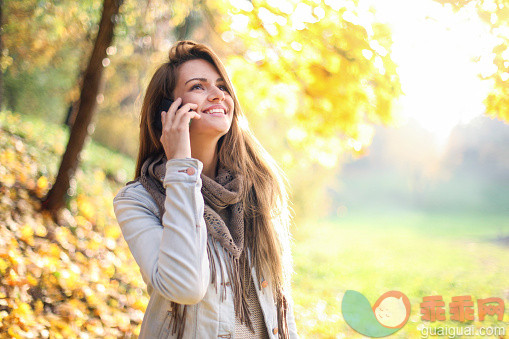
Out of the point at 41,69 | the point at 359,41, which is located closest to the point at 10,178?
the point at 359,41

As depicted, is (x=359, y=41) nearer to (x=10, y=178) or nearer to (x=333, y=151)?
(x=333, y=151)

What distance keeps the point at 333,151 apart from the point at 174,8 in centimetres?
310

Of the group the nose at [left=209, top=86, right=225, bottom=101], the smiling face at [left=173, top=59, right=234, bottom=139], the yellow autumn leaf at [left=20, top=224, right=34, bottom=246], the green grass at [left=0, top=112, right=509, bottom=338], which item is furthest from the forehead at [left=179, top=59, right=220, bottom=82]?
the green grass at [left=0, top=112, right=509, bottom=338]

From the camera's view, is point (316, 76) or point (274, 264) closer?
point (274, 264)

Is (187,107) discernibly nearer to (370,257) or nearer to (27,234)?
(27,234)

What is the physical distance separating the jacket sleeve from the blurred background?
1198mm

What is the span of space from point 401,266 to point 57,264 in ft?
30.7

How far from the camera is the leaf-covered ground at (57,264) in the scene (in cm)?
363

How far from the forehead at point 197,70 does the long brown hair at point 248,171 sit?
0.03m

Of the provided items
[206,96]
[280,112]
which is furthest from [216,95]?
[280,112]

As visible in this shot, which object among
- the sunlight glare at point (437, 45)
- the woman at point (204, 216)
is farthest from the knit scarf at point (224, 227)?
the sunlight glare at point (437, 45)

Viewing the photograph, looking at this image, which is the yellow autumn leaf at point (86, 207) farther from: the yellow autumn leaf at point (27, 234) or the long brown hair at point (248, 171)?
the long brown hair at point (248, 171)

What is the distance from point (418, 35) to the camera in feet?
10.9

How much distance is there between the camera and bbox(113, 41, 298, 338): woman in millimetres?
1629
